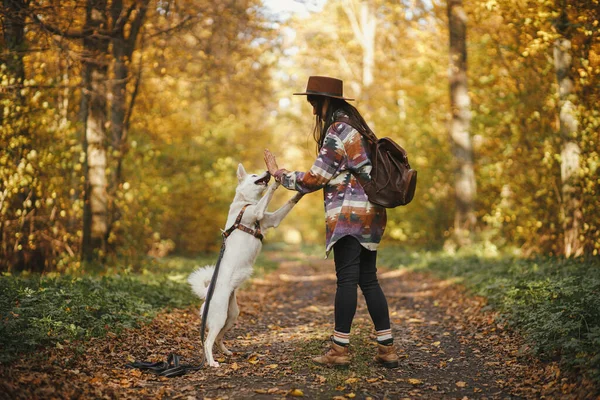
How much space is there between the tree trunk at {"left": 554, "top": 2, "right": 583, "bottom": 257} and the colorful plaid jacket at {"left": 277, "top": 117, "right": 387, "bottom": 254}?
4.66 metres

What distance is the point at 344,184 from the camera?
14.5 ft

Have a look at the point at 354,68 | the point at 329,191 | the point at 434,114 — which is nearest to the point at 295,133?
the point at 354,68

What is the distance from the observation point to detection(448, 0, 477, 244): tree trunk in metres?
12.6

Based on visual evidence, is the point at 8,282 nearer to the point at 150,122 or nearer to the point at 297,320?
the point at 297,320

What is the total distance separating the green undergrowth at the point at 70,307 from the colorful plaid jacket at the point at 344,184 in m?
2.27

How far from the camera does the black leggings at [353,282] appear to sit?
4.36 m

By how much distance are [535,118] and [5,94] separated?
8371 millimetres

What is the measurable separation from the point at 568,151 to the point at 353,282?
16.6 feet

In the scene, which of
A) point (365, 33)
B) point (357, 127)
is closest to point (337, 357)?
point (357, 127)

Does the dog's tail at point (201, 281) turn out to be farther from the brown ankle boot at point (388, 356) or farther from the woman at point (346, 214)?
the brown ankle boot at point (388, 356)

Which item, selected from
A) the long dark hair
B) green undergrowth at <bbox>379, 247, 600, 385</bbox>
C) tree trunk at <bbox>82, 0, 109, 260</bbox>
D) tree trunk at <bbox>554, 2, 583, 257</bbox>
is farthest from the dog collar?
tree trunk at <bbox>82, 0, 109, 260</bbox>

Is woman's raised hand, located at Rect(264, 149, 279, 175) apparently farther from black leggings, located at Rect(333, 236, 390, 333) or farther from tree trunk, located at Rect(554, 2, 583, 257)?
tree trunk, located at Rect(554, 2, 583, 257)

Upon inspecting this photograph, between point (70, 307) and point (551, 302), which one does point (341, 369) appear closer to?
point (551, 302)

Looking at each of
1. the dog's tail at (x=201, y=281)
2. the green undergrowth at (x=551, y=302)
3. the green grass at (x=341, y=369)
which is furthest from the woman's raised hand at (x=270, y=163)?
the green undergrowth at (x=551, y=302)
